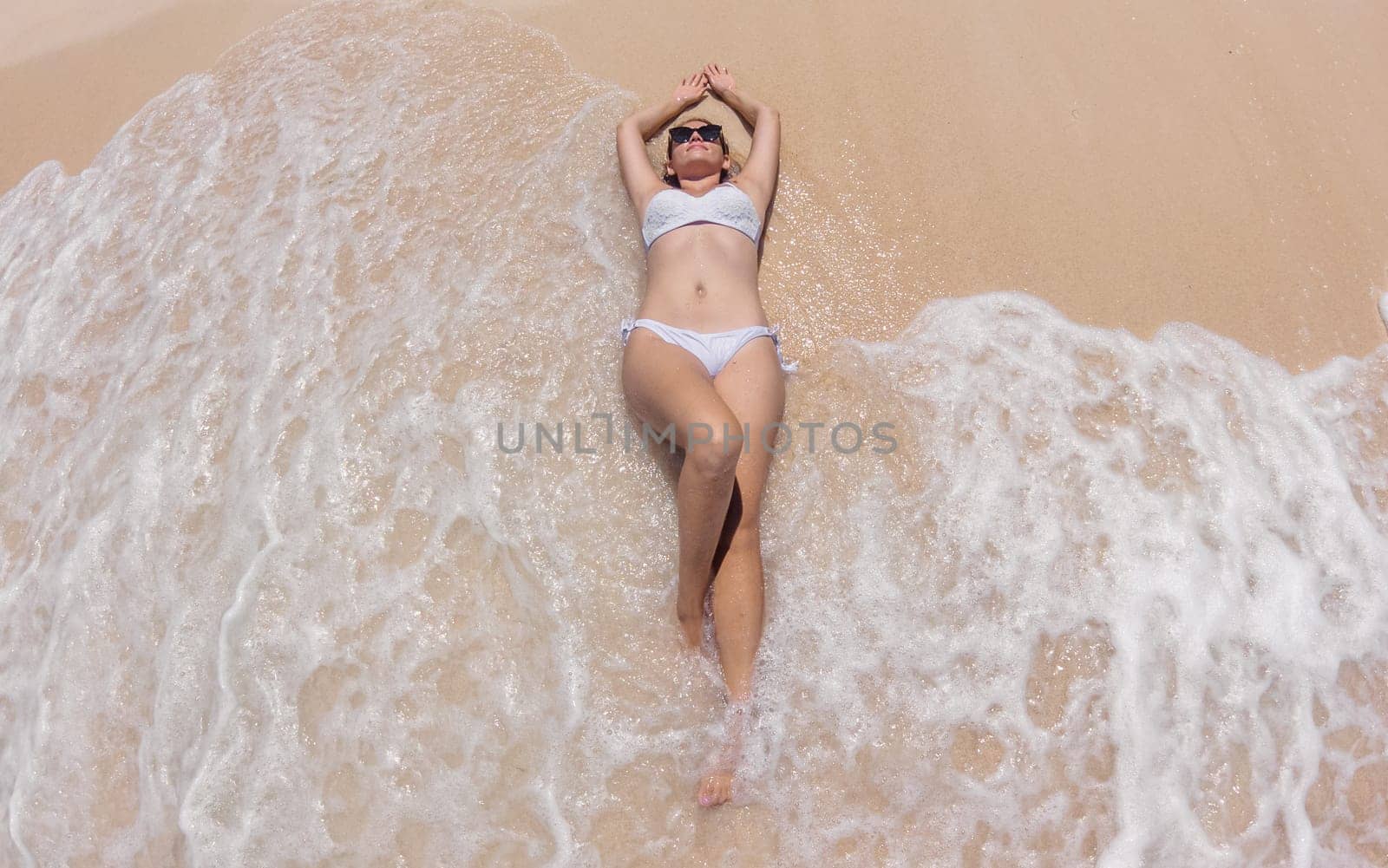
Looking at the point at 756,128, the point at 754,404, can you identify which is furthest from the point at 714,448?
the point at 756,128

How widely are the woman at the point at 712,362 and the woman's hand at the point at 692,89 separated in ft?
0.43

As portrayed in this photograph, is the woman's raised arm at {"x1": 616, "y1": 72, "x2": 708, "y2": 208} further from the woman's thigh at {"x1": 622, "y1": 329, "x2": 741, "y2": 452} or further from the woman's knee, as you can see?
the woman's knee

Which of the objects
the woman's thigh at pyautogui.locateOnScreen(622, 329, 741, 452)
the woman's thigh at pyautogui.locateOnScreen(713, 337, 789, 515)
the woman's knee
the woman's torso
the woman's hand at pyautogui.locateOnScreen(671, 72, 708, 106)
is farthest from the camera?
the woman's hand at pyautogui.locateOnScreen(671, 72, 708, 106)

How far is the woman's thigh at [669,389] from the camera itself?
8.76 feet

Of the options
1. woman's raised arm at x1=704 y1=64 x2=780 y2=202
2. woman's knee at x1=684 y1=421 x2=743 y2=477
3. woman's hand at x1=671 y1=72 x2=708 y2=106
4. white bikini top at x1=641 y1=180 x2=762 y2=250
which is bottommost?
woman's knee at x1=684 y1=421 x2=743 y2=477

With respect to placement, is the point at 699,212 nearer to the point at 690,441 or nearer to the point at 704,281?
the point at 704,281

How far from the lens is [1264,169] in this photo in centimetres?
372

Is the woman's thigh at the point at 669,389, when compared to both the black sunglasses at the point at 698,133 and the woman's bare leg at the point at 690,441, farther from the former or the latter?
the black sunglasses at the point at 698,133

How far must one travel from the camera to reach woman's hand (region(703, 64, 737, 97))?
383 centimetres

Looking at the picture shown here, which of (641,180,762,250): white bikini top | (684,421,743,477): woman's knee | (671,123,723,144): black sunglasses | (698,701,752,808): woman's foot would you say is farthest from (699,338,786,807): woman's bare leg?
(671,123,723,144): black sunglasses

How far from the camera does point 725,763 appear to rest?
2689mm

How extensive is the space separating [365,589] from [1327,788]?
12.7 feet

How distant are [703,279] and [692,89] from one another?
1319 millimetres

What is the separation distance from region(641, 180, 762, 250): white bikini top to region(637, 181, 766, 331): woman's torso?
0.02m
